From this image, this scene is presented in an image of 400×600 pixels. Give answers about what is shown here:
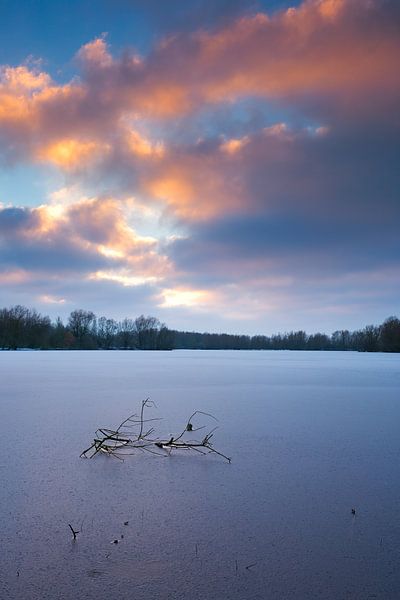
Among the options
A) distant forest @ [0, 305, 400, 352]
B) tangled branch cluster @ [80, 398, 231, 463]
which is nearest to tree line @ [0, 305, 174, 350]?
distant forest @ [0, 305, 400, 352]

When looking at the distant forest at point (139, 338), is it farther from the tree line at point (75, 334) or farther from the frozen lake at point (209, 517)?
the frozen lake at point (209, 517)

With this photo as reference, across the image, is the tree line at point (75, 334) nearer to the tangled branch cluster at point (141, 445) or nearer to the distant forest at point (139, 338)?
the distant forest at point (139, 338)

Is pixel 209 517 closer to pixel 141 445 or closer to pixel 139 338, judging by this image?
pixel 141 445

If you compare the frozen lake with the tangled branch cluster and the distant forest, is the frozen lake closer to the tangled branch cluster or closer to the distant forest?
the tangled branch cluster

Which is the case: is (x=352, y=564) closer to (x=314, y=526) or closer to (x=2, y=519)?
(x=314, y=526)

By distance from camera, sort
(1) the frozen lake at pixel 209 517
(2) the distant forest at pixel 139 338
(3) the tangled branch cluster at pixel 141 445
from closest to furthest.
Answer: (1) the frozen lake at pixel 209 517
(3) the tangled branch cluster at pixel 141 445
(2) the distant forest at pixel 139 338

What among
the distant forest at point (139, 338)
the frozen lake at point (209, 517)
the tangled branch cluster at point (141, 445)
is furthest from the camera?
the distant forest at point (139, 338)

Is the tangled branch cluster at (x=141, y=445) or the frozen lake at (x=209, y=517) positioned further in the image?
the tangled branch cluster at (x=141, y=445)

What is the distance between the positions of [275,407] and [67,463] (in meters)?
5.24

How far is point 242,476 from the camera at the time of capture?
14.1 ft

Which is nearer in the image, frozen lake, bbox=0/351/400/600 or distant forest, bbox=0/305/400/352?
frozen lake, bbox=0/351/400/600

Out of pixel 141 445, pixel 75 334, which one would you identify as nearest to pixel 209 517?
pixel 141 445

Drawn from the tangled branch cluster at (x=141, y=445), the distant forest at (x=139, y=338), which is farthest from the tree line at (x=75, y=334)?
the tangled branch cluster at (x=141, y=445)

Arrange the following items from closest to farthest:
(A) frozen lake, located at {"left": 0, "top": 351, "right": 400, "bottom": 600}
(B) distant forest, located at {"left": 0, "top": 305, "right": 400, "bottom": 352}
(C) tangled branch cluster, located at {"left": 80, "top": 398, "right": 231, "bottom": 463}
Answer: (A) frozen lake, located at {"left": 0, "top": 351, "right": 400, "bottom": 600}
(C) tangled branch cluster, located at {"left": 80, "top": 398, "right": 231, "bottom": 463}
(B) distant forest, located at {"left": 0, "top": 305, "right": 400, "bottom": 352}
